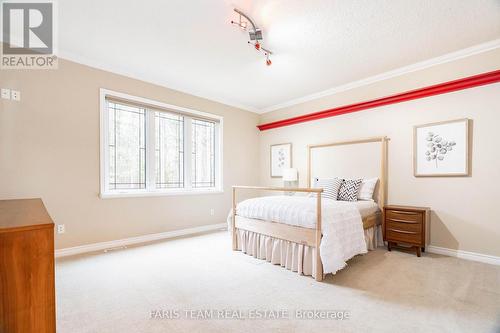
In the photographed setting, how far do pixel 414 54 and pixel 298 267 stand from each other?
9.81 feet

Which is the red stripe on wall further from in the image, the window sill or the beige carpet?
the window sill

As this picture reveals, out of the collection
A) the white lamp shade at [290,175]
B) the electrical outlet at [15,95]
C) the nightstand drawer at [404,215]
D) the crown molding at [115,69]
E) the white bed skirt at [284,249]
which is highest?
the crown molding at [115,69]

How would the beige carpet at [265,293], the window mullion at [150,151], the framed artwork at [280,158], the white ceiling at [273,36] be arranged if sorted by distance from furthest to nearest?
the framed artwork at [280,158] < the window mullion at [150,151] < the white ceiling at [273,36] < the beige carpet at [265,293]

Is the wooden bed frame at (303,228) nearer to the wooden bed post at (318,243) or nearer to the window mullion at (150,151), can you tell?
the wooden bed post at (318,243)

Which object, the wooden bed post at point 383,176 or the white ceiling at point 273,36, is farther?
the wooden bed post at point 383,176

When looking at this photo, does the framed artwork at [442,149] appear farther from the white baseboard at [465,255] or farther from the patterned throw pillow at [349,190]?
the white baseboard at [465,255]

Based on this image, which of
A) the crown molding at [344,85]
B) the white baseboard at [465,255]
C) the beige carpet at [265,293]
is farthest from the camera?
the crown molding at [344,85]

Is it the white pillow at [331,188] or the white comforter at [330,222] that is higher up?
the white pillow at [331,188]

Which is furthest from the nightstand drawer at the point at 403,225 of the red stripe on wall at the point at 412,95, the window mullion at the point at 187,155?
the window mullion at the point at 187,155

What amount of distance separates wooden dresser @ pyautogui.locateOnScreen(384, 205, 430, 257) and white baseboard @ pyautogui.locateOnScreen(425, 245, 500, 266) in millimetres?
149

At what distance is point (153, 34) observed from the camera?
2.65 metres

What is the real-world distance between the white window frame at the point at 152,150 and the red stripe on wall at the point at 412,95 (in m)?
1.68

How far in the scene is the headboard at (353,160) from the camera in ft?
11.9

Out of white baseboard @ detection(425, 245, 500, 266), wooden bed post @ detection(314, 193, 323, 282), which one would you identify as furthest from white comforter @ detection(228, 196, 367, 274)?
white baseboard @ detection(425, 245, 500, 266)
